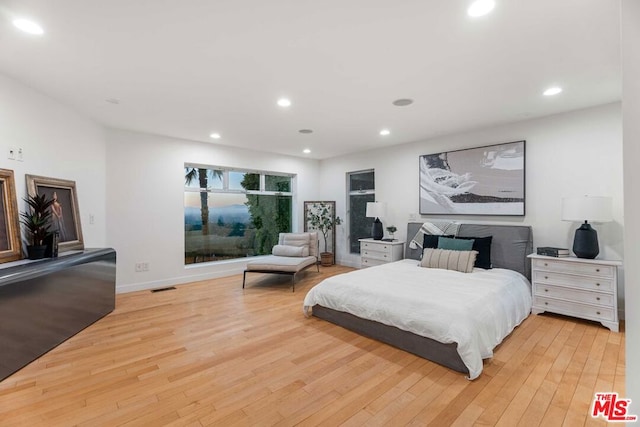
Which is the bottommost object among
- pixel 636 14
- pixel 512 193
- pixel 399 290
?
pixel 399 290

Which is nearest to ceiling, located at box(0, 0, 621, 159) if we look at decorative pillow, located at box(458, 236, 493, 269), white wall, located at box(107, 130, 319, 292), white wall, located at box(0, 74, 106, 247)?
white wall, located at box(0, 74, 106, 247)

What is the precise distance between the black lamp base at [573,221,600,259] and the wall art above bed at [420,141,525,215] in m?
0.76

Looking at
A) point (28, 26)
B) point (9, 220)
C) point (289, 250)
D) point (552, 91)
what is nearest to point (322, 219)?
point (289, 250)

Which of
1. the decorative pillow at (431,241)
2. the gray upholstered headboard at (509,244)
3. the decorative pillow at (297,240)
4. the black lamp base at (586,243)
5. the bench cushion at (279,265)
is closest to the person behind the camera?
the black lamp base at (586,243)

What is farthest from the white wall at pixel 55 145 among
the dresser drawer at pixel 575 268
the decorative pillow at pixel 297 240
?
the dresser drawer at pixel 575 268

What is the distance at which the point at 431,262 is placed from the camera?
386cm

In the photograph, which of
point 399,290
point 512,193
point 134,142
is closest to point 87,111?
point 134,142

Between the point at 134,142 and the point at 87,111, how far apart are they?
3.06 feet

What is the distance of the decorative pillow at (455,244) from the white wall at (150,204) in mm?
3950

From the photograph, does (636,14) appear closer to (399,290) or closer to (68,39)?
(399,290)

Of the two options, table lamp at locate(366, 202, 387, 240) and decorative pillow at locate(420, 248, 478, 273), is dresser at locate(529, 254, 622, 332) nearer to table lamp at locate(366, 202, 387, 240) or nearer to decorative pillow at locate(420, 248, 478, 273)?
decorative pillow at locate(420, 248, 478, 273)

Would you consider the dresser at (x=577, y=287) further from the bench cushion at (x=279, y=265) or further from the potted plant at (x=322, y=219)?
the potted plant at (x=322, y=219)

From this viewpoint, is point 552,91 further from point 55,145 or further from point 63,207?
point 63,207

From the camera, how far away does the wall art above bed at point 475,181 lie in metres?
4.01
